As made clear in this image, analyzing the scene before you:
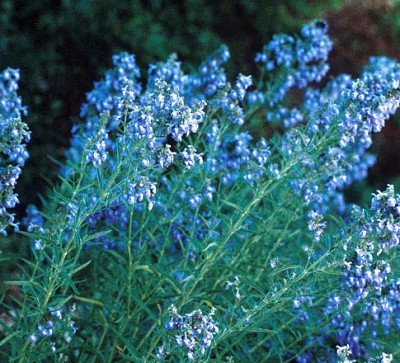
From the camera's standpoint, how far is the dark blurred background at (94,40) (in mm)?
6727

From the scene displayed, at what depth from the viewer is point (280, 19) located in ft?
27.5

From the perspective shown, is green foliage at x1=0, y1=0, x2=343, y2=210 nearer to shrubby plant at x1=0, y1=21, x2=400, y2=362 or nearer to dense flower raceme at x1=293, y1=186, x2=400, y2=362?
shrubby plant at x1=0, y1=21, x2=400, y2=362

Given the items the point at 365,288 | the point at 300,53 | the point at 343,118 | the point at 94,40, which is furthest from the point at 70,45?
the point at 365,288

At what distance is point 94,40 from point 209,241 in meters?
4.22

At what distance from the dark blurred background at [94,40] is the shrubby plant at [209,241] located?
2.40m

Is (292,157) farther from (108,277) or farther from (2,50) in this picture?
(2,50)

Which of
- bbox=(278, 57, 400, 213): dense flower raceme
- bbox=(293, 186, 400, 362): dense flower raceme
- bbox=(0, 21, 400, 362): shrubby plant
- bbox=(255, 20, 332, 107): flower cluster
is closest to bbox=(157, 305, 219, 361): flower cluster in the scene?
bbox=(0, 21, 400, 362): shrubby plant

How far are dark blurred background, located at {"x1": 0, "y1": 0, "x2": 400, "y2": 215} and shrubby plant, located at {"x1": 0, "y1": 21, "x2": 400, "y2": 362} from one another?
2.40 m

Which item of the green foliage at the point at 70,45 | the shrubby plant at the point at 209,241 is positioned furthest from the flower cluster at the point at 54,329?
the green foliage at the point at 70,45

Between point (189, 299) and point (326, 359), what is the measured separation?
86 cm

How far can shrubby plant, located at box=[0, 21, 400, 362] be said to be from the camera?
2867 mm

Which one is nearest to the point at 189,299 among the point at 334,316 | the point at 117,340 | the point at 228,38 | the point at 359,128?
the point at 117,340

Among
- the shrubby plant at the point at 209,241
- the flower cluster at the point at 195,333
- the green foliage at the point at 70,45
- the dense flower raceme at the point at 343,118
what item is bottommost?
the flower cluster at the point at 195,333

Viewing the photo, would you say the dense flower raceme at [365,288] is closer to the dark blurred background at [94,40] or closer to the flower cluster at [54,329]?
the flower cluster at [54,329]
